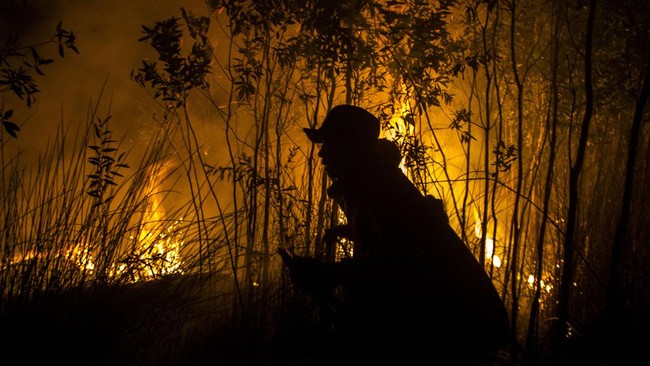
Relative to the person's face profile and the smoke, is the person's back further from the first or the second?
the smoke

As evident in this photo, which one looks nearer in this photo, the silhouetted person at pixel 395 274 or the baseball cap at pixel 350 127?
the silhouetted person at pixel 395 274

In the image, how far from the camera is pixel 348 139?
1.57 m

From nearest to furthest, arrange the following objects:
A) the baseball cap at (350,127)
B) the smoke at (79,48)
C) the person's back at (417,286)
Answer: the person's back at (417,286) < the baseball cap at (350,127) < the smoke at (79,48)

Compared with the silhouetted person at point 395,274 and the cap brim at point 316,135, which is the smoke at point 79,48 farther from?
the silhouetted person at point 395,274

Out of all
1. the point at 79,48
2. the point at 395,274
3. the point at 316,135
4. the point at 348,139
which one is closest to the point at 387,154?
the point at 348,139

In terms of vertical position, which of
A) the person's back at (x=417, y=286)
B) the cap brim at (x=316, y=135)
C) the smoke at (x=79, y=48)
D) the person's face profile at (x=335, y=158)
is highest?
the smoke at (x=79, y=48)

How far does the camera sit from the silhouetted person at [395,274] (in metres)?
1.38

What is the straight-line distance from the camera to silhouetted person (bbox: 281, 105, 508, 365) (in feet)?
4.54

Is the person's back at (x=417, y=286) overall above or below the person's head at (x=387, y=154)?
below

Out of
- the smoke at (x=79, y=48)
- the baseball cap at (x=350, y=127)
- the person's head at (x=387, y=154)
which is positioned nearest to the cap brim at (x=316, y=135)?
the baseball cap at (x=350, y=127)

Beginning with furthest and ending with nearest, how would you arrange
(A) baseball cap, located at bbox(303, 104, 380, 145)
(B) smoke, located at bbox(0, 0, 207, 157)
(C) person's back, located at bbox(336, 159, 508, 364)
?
(B) smoke, located at bbox(0, 0, 207, 157) → (A) baseball cap, located at bbox(303, 104, 380, 145) → (C) person's back, located at bbox(336, 159, 508, 364)

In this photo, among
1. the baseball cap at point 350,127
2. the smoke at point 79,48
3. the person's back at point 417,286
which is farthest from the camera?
the smoke at point 79,48

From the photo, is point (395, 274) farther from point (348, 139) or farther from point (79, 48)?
point (79, 48)

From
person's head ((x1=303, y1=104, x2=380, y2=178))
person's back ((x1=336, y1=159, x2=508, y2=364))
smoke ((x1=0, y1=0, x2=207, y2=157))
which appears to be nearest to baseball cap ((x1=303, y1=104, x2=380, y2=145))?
person's head ((x1=303, y1=104, x2=380, y2=178))
